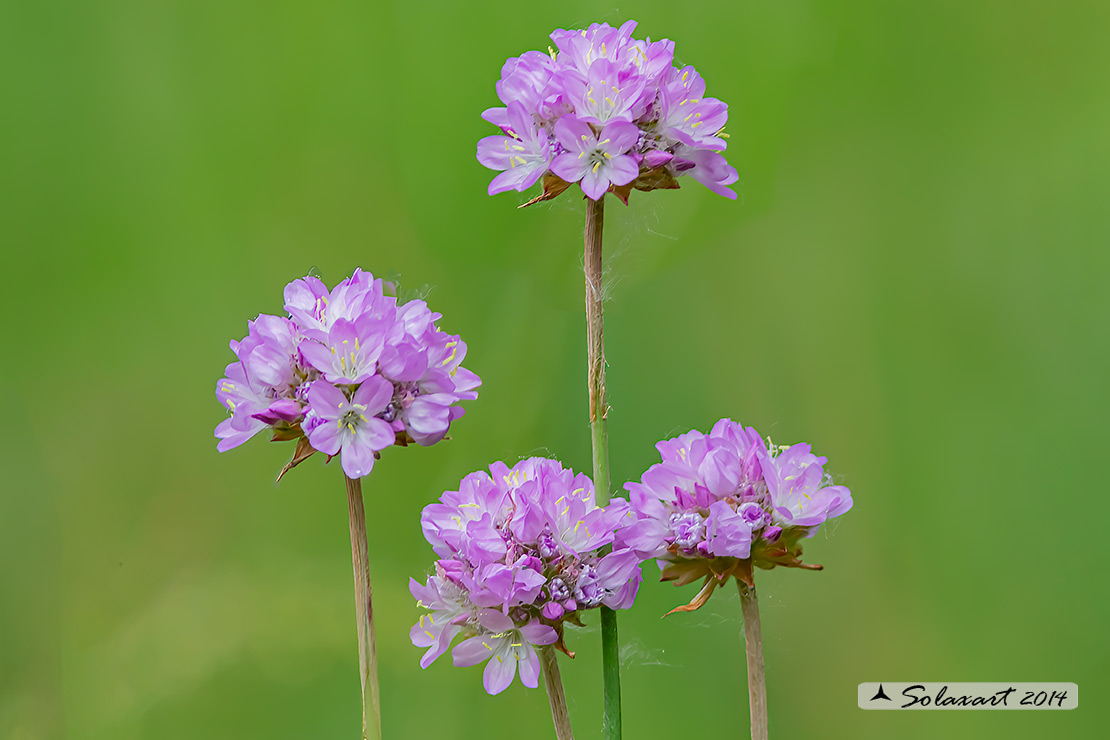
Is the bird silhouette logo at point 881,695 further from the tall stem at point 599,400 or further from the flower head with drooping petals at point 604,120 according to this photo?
the flower head with drooping petals at point 604,120

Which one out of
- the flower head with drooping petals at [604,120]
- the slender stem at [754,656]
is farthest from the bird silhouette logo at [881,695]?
the flower head with drooping petals at [604,120]

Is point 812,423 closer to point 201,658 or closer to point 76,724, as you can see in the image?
point 201,658

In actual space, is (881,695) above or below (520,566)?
below

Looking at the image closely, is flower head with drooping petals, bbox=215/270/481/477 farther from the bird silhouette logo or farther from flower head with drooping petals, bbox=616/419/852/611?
the bird silhouette logo

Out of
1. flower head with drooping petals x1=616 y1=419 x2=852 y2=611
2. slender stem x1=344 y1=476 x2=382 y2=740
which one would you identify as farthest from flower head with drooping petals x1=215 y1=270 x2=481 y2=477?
flower head with drooping petals x1=616 y1=419 x2=852 y2=611

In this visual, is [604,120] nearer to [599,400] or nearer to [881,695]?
[599,400]

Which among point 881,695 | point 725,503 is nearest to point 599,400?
point 725,503

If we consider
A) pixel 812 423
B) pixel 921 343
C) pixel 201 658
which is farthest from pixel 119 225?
pixel 921 343
